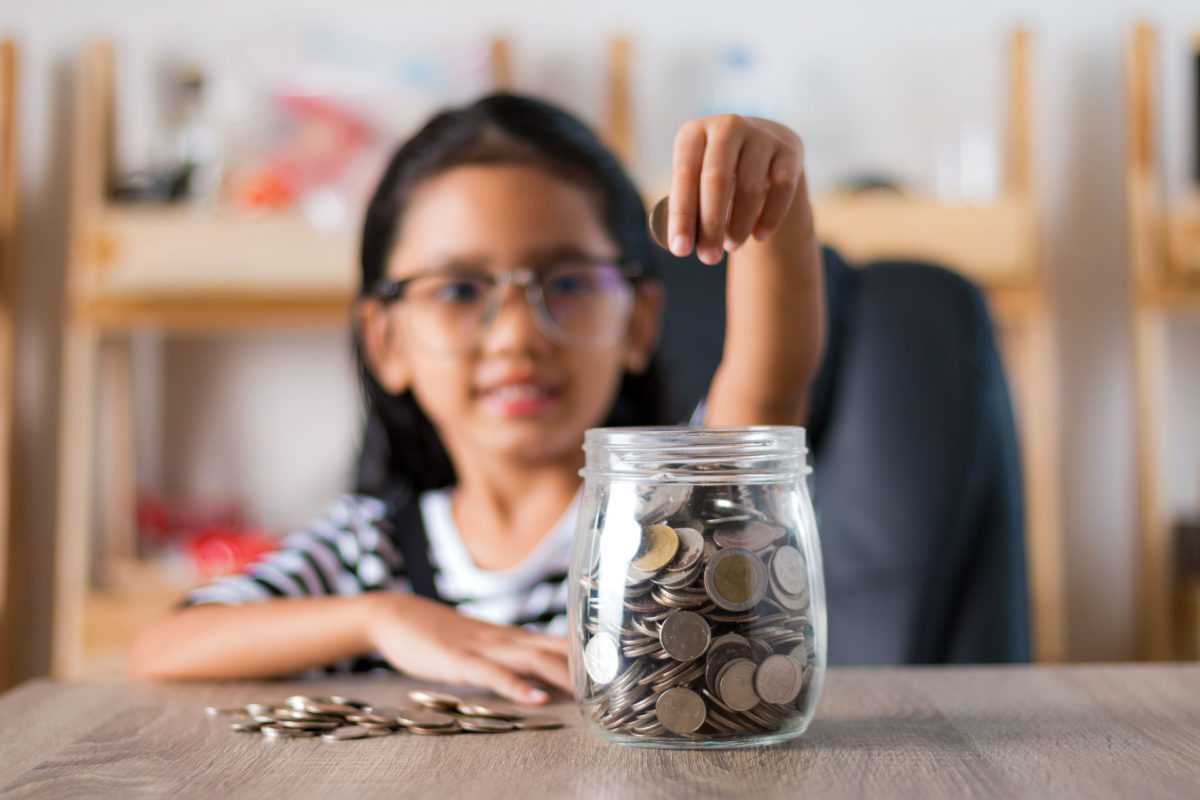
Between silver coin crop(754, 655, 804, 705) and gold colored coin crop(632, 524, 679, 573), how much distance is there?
0.06 m

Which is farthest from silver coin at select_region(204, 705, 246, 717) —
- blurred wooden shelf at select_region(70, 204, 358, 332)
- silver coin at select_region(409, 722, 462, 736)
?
blurred wooden shelf at select_region(70, 204, 358, 332)

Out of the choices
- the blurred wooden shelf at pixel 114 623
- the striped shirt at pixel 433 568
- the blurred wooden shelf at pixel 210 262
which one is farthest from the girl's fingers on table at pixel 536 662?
the blurred wooden shelf at pixel 114 623

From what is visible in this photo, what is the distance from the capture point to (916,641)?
966 millimetres

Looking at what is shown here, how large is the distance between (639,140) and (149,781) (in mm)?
1995

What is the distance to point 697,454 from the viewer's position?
0.47 meters

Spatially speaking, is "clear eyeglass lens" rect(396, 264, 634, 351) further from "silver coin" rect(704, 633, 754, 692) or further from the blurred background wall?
the blurred background wall

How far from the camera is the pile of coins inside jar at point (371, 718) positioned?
509 mm

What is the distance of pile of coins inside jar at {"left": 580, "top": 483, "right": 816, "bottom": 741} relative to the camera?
1.45 feet

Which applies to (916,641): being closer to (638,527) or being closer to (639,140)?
(638,527)

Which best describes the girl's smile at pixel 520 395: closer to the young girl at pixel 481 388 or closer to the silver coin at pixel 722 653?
the young girl at pixel 481 388

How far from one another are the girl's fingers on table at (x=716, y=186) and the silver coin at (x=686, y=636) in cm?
16

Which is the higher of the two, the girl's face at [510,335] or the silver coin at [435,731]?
the girl's face at [510,335]

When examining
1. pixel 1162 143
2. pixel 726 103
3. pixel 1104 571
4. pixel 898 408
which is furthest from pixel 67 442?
pixel 1162 143

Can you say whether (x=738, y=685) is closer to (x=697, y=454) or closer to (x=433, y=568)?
(x=697, y=454)
